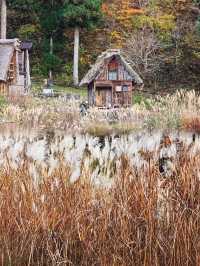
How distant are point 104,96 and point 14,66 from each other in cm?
584

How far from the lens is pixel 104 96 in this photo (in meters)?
26.2

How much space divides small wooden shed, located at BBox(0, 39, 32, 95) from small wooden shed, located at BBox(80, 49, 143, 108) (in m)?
3.06

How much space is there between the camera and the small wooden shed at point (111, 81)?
25.7 metres

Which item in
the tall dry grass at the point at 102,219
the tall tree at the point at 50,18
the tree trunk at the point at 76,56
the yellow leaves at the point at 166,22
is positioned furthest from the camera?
the yellow leaves at the point at 166,22

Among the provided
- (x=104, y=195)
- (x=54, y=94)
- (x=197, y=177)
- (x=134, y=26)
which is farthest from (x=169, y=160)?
(x=134, y=26)

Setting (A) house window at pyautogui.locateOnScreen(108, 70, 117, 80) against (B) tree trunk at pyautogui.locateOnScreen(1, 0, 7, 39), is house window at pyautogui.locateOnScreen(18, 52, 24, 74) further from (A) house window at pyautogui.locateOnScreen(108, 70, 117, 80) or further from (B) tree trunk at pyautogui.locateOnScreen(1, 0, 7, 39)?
(A) house window at pyautogui.locateOnScreen(108, 70, 117, 80)

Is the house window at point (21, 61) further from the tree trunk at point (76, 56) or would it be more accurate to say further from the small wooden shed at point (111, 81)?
the small wooden shed at point (111, 81)

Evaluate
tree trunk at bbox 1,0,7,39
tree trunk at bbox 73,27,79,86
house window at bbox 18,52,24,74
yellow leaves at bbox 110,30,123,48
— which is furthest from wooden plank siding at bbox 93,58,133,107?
tree trunk at bbox 1,0,7,39

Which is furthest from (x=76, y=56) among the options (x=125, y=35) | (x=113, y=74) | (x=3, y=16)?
(x=113, y=74)

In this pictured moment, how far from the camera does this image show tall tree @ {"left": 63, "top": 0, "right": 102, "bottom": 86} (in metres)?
30.6

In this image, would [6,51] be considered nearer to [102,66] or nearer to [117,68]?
[102,66]

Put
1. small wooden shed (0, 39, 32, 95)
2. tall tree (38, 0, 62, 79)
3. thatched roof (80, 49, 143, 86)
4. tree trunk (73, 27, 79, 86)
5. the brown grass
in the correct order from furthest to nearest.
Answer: tall tree (38, 0, 62, 79), tree trunk (73, 27, 79, 86), small wooden shed (0, 39, 32, 95), thatched roof (80, 49, 143, 86), the brown grass

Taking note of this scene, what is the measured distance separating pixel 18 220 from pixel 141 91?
27.1m

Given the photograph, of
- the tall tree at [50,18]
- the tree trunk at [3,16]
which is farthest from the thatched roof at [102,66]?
the tree trunk at [3,16]
